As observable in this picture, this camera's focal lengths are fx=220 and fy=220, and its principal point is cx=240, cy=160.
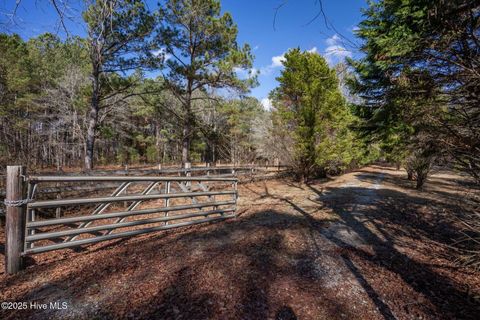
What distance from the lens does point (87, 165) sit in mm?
10820

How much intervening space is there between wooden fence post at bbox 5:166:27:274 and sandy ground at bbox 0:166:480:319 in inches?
7.6

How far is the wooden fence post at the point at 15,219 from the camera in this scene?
8.50 ft

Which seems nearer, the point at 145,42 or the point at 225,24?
the point at 145,42

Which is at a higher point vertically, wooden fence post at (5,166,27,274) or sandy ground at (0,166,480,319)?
wooden fence post at (5,166,27,274)

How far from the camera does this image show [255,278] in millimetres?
2740

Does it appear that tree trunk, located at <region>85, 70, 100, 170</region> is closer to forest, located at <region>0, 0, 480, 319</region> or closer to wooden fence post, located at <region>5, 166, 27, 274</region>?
forest, located at <region>0, 0, 480, 319</region>

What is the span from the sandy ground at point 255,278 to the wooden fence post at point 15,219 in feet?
0.63

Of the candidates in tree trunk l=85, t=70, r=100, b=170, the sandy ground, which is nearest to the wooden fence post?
the sandy ground

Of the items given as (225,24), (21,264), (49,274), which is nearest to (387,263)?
(49,274)

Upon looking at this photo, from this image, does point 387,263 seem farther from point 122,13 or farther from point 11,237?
point 122,13

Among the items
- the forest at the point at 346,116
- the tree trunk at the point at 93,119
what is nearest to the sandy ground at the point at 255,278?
the forest at the point at 346,116

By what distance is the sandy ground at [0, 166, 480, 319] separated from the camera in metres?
2.20

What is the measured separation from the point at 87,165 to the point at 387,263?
12.4 metres

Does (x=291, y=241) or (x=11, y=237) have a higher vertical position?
(x=11, y=237)
